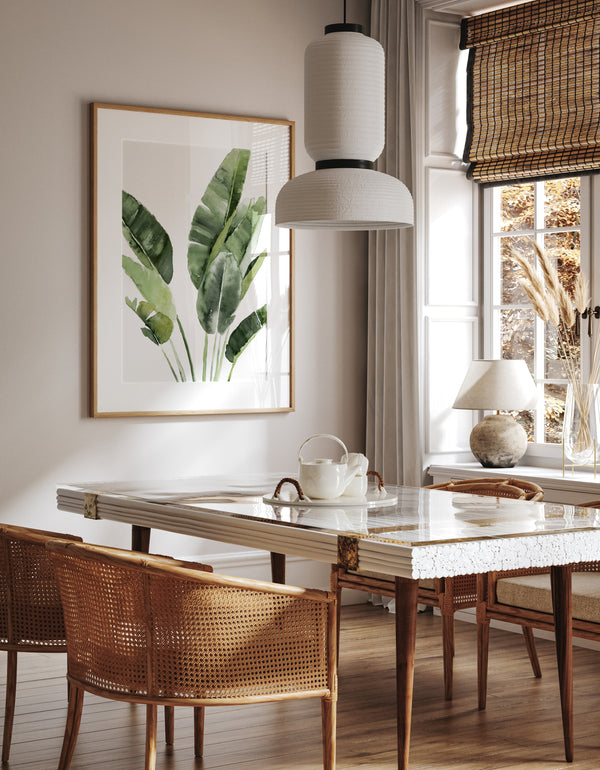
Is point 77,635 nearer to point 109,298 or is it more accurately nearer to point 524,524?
point 524,524

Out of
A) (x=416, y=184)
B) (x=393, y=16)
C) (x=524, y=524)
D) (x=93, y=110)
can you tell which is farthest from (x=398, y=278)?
(x=524, y=524)

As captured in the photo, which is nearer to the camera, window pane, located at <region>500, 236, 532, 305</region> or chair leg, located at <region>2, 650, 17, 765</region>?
chair leg, located at <region>2, 650, 17, 765</region>

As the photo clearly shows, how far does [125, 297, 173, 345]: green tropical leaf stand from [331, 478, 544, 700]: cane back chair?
1531mm

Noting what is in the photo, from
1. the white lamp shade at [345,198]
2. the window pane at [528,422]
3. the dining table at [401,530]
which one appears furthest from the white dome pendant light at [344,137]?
the window pane at [528,422]

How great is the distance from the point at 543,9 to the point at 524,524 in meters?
3.06

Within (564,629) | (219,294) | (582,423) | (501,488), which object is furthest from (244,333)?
(564,629)

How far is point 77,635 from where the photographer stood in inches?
114

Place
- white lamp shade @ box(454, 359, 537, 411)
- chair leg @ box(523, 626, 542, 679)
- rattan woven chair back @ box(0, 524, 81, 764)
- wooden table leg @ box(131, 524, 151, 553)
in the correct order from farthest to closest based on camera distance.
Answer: white lamp shade @ box(454, 359, 537, 411) → chair leg @ box(523, 626, 542, 679) → wooden table leg @ box(131, 524, 151, 553) → rattan woven chair back @ box(0, 524, 81, 764)

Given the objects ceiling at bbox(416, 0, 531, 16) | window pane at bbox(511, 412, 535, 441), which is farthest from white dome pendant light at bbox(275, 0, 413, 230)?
window pane at bbox(511, 412, 535, 441)

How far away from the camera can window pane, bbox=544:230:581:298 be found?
534cm

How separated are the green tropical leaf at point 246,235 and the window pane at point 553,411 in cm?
156

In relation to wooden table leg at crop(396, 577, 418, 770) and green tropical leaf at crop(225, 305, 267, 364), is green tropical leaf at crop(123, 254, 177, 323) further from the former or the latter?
wooden table leg at crop(396, 577, 418, 770)

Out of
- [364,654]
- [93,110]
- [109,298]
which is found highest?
[93,110]

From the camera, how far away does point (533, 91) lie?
5.36m
